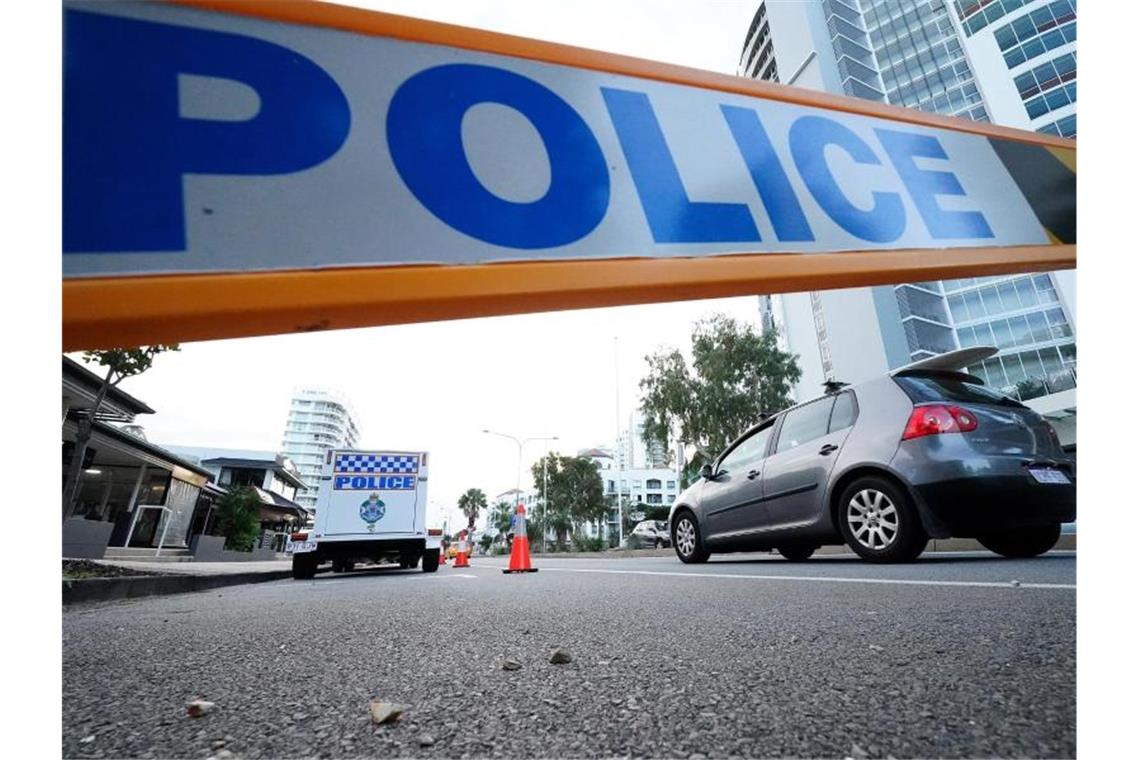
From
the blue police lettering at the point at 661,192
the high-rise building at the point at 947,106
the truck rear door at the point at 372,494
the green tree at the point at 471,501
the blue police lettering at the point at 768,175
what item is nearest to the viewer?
the blue police lettering at the point at 661,192

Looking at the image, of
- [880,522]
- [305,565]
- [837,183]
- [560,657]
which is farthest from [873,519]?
[305,565]

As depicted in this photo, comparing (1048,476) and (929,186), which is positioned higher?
(929,186)

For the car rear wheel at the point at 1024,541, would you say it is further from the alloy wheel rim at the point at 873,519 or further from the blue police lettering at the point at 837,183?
the blue police lettering at the point at 837,183

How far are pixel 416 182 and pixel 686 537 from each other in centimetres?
589

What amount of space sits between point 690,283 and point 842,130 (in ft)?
2.79

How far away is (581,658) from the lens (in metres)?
1.39

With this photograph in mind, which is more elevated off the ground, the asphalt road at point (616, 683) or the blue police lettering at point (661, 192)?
the blue police lettering at point (661, 192)

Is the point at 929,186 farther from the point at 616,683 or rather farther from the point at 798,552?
the point at 798,552

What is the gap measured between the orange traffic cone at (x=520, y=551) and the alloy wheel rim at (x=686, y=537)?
1901 millimetres

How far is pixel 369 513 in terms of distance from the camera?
29.7 feet

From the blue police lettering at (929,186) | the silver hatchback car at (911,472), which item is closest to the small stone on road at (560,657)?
the blue police lettering at (929,186)

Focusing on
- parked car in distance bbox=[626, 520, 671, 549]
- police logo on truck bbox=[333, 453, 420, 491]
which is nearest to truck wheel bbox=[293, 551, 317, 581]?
police logo on truck bbox=[333, 453, 420, 491]

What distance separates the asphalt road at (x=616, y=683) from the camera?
827 millimetres

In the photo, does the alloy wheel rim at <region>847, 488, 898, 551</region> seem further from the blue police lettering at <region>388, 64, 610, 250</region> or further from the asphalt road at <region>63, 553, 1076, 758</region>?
the blue police lettering at <region>388, 64, 610, 250</region>
